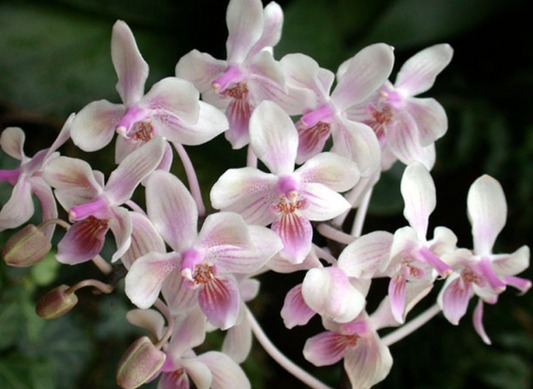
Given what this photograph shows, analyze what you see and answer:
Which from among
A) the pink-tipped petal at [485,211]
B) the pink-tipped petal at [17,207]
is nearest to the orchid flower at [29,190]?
the pink-tipped petal at [17,207]

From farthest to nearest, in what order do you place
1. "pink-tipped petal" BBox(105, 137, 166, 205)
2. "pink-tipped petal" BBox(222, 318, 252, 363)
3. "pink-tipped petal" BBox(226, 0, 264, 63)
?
"pink-tipped petal" BBox(222, 318, 252, 363) < "pink-tipped petal" BBox(226, 0, 264, 63) < "pink-tipped petal" BBox(105, 137, 166, 205)

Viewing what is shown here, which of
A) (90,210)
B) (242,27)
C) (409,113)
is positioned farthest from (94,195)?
(409,113)

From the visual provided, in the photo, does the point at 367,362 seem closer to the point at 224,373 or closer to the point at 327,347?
the point at 327,347

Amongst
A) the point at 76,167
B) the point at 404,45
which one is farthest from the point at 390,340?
the point at 404,45

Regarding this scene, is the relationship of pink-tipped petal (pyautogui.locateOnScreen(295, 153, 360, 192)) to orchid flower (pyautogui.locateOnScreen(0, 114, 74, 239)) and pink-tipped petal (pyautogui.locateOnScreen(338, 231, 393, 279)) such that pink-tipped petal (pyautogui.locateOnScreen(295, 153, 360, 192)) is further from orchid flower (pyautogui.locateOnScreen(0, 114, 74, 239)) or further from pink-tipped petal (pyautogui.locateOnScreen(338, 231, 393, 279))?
orchid flower (pyautogui.locateOnScreen(0, 114, 74, 239))

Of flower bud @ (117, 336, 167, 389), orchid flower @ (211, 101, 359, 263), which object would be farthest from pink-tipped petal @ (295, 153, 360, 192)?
flower bud @ (117, 336, 167, 389)

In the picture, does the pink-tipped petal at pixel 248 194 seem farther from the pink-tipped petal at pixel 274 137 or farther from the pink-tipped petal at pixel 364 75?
the pink-tipped petal at pixel 364 75

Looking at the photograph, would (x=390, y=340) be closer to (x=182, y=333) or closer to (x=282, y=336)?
(x=182, y=333)
